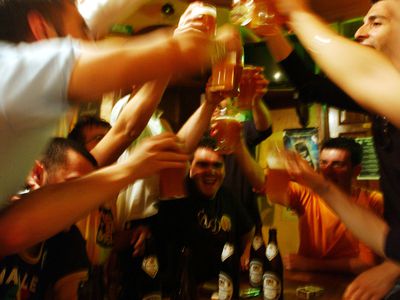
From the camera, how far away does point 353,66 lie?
0.77 metres

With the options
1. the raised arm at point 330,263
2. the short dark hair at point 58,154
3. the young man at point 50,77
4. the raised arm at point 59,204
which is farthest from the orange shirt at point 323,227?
the young man at point 50,77

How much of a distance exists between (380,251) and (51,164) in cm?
82

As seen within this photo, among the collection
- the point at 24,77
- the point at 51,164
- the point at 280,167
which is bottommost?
the point at 280,167

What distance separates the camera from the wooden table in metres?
1.30

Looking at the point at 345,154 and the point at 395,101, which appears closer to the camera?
the point at 395,101

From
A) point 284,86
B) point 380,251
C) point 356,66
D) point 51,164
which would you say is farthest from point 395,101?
point 284,86

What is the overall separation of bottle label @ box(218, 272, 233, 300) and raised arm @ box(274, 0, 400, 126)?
70 cm

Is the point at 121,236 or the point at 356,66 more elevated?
the point at 356,66

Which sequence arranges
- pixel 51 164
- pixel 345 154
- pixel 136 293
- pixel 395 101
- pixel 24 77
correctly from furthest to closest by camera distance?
pixel 345 154, pixel 136 293, pixel 51 164, pixel 395 101, pixel 24 77

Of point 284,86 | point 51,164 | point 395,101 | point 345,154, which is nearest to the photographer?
point 395,101

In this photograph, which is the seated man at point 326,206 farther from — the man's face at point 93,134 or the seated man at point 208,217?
the man's face at point 93,134

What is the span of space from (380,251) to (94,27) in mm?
827

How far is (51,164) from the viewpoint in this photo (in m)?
1.07

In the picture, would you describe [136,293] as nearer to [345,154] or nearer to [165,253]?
[165,253]
